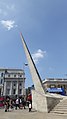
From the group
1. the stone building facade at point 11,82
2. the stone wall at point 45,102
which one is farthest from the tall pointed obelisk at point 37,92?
the stone building facade at point 11,82

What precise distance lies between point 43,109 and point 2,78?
4956cm

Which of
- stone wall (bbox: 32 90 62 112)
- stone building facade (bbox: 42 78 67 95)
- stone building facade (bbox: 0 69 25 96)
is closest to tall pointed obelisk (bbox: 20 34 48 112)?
stone wall (bbox: 32 90 62 112)

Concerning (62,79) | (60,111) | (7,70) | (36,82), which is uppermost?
(7,70)

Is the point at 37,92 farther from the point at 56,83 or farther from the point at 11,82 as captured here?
the point at 11,82

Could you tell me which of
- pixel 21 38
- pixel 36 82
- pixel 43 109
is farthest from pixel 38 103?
pixel 21 38

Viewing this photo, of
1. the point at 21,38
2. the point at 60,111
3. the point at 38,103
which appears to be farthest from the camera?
the point at 21,38

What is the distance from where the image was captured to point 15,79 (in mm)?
60938

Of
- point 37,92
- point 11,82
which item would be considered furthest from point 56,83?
point 37,92

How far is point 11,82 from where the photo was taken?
200 feet

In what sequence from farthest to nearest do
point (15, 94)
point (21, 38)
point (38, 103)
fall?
point (15, 94), point (21, 38), point (38, 103)

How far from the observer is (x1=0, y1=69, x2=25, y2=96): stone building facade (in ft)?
196

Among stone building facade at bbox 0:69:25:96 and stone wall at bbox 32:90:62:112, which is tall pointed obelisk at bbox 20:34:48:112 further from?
stone building facade at bbox 0:69:25:96

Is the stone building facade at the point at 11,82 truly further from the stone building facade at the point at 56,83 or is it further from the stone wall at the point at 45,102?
the stone wall at the point at 45,102

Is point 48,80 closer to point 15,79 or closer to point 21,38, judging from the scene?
point 15,79
